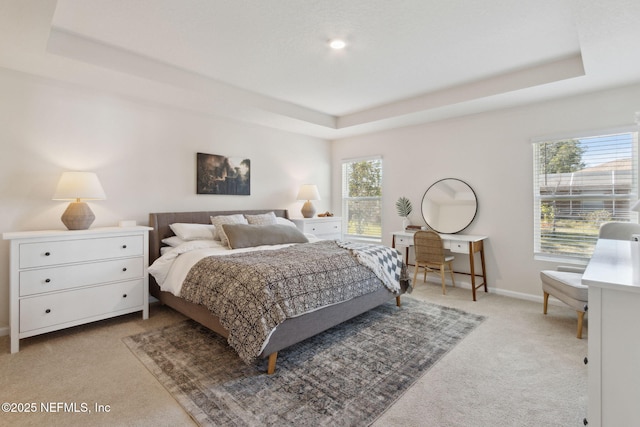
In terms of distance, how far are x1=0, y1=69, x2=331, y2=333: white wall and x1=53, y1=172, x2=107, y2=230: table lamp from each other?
0.96 ft

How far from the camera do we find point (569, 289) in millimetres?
2789

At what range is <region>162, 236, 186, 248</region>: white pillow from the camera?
3434 mm

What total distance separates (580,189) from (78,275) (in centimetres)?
510

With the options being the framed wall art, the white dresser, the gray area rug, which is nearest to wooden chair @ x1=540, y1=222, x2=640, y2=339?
the gray area rug

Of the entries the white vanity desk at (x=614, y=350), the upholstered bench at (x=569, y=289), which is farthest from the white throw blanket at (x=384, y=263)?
the white vanity desk at (x=614, y=350)

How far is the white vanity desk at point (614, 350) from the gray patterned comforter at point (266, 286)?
5.21ft

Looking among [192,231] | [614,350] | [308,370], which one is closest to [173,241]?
[192,231]

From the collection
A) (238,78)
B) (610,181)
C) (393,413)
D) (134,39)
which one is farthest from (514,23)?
(134,39)

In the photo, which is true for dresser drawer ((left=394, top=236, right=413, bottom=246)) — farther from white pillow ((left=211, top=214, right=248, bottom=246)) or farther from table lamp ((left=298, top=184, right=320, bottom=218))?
white pillow ((left=211, top=214, right=248, bottom=246))

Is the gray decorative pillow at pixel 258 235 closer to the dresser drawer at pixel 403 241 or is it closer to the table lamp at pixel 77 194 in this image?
the table lamp at pixel 77 194

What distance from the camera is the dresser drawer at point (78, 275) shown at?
99.4 inches

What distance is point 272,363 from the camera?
7.09 ft

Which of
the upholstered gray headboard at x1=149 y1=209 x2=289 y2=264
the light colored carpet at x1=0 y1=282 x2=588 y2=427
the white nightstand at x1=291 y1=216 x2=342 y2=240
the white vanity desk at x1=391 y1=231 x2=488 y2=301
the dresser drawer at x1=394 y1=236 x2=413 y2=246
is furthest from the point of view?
the white nightstand at x1=291 y1=216 x2=342 y2=240

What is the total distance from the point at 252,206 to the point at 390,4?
3218 mm
